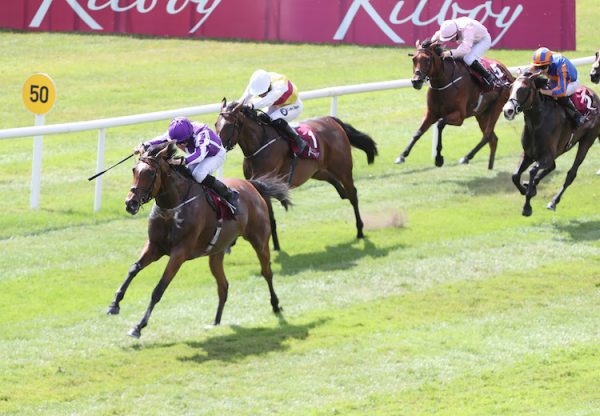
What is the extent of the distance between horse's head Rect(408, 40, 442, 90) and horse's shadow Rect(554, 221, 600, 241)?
2.62m

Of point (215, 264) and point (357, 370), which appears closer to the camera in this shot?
point (357, 370)

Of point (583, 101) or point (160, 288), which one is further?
point (583, 101)

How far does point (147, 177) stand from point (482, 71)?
8208 millimetres

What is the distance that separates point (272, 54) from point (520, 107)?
10894mm

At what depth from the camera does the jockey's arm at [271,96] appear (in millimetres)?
15219

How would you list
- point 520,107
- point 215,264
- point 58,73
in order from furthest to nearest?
point 58,73 < point 520,107 < point 215,264

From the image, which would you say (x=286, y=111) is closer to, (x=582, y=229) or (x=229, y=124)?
(x=229, y=124)

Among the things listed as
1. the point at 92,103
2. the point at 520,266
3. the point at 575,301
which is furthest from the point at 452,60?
the point at 92,103

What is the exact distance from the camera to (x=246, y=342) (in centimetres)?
1217

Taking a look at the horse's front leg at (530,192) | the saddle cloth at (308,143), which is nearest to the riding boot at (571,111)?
the horse's front leg at (530,192)

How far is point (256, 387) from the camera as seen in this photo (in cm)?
1094

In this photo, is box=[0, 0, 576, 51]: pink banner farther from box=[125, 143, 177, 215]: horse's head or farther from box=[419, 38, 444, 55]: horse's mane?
box=[125, 143, 177, 215]: horse's head

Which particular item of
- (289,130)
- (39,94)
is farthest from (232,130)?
(39,94)

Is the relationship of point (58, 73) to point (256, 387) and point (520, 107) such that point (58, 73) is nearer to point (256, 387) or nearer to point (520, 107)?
point (520, 107)
